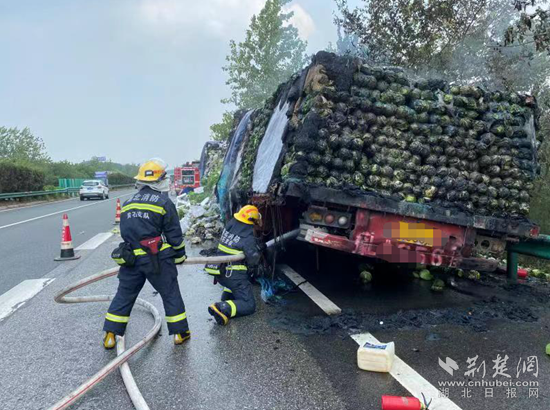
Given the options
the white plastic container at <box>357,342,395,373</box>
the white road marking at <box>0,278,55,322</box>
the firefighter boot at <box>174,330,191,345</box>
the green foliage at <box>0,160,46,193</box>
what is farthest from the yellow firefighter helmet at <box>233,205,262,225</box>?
the green foliage at <box>0,160,46,193</box>

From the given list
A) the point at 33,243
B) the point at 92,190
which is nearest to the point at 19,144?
the point at 92,190

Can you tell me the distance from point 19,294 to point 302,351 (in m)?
3.92

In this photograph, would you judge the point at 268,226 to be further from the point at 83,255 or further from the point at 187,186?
the point at 187,186

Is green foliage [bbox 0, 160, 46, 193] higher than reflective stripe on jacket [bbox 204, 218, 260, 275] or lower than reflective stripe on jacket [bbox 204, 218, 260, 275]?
higher

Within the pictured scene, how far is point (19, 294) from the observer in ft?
17.7

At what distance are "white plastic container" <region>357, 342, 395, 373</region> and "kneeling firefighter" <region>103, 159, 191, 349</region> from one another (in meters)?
1.54

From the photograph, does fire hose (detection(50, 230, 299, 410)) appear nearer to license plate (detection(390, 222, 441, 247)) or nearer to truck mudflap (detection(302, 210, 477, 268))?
truck mudflap (detection(302, 210, 477, 268))

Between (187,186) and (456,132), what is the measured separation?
19093 mm

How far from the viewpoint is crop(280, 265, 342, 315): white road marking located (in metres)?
4.44

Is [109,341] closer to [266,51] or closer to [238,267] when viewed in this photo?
[238,267]

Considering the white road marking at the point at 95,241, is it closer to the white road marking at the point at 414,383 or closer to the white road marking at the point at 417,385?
the white road marking at the point at 414,383

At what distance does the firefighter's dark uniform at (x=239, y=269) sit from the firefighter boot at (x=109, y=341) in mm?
1113

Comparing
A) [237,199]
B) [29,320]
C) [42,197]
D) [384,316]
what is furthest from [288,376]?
[42,197]

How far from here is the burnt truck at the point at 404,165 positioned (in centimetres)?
423
